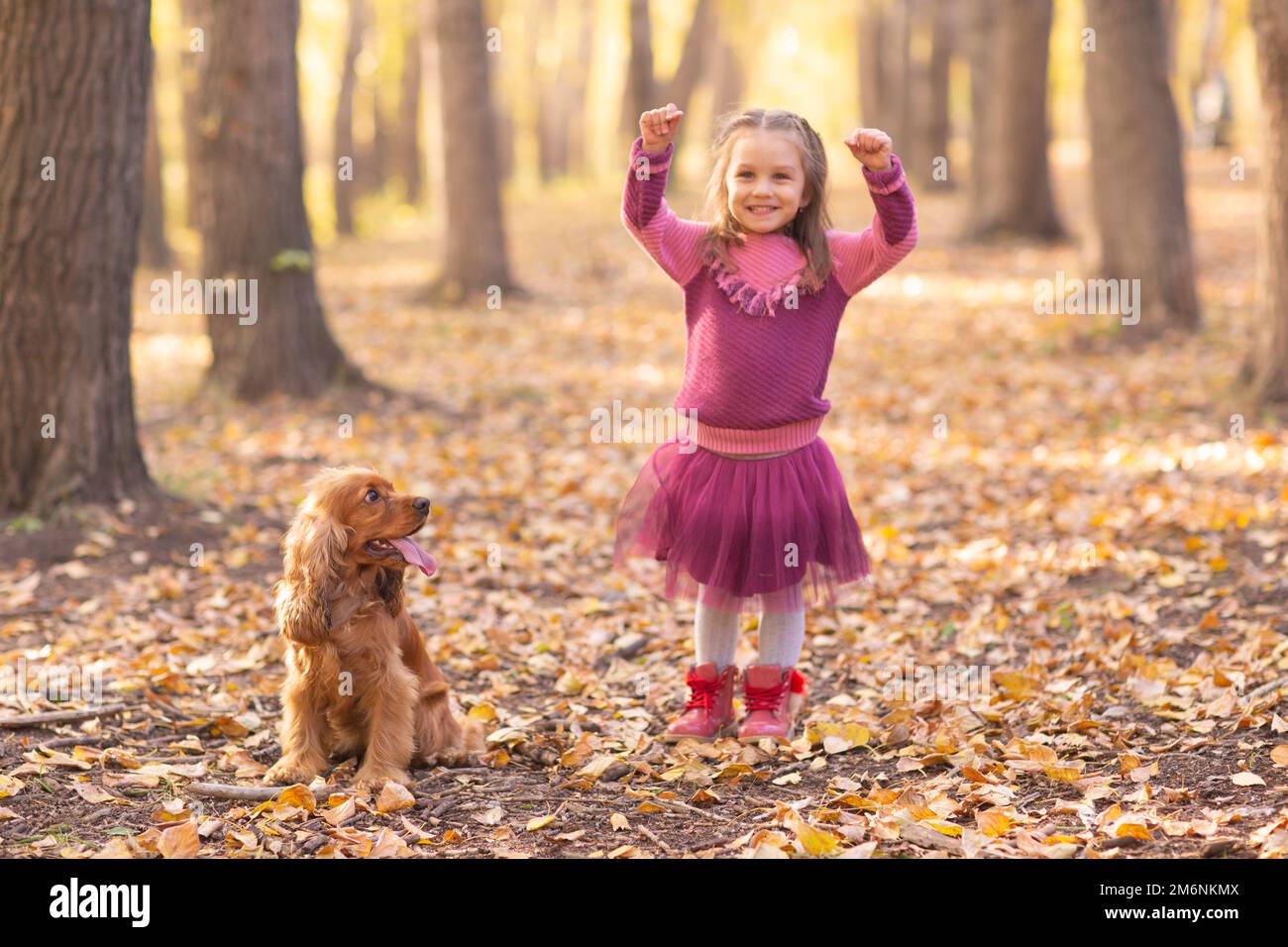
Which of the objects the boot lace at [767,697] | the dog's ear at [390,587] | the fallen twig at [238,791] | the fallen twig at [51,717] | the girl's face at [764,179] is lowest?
the fallen twig at [238,791]

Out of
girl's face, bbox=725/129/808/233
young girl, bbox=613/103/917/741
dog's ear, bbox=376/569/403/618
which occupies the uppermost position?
girl's face, bbox=725/129/808/233

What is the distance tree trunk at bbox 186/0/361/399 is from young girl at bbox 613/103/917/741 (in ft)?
20.3

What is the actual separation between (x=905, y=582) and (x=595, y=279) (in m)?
11.4

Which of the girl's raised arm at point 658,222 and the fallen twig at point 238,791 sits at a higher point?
the girl's raised arm at point 658,222

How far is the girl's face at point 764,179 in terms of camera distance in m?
4.37

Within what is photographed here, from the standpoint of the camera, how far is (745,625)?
244 inches

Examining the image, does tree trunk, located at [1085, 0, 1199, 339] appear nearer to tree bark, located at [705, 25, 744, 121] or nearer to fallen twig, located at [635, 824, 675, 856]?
fallen twig, located at [635, 824, 675, 856]

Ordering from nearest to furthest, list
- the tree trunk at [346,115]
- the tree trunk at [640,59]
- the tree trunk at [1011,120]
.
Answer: the tree trunk at [1011,120] < the tree trunk at [640,59] < the tree trunk at [346,115]

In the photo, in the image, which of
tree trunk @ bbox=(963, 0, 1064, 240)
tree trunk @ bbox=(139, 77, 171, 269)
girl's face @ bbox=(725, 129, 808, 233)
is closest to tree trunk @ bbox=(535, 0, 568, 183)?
tree trunk @ bbox=(139, 77, 171, 269)

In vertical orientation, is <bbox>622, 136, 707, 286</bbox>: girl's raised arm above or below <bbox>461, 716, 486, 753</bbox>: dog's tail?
above

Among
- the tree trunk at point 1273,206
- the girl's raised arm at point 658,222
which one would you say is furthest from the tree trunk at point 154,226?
the girl's raised arm at point 658,222

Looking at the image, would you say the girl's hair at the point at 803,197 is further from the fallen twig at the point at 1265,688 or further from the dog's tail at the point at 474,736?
the fallen twig at the point at 1265,688

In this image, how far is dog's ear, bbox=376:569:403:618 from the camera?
4324mm

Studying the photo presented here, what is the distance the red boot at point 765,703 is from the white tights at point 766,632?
5 cm
